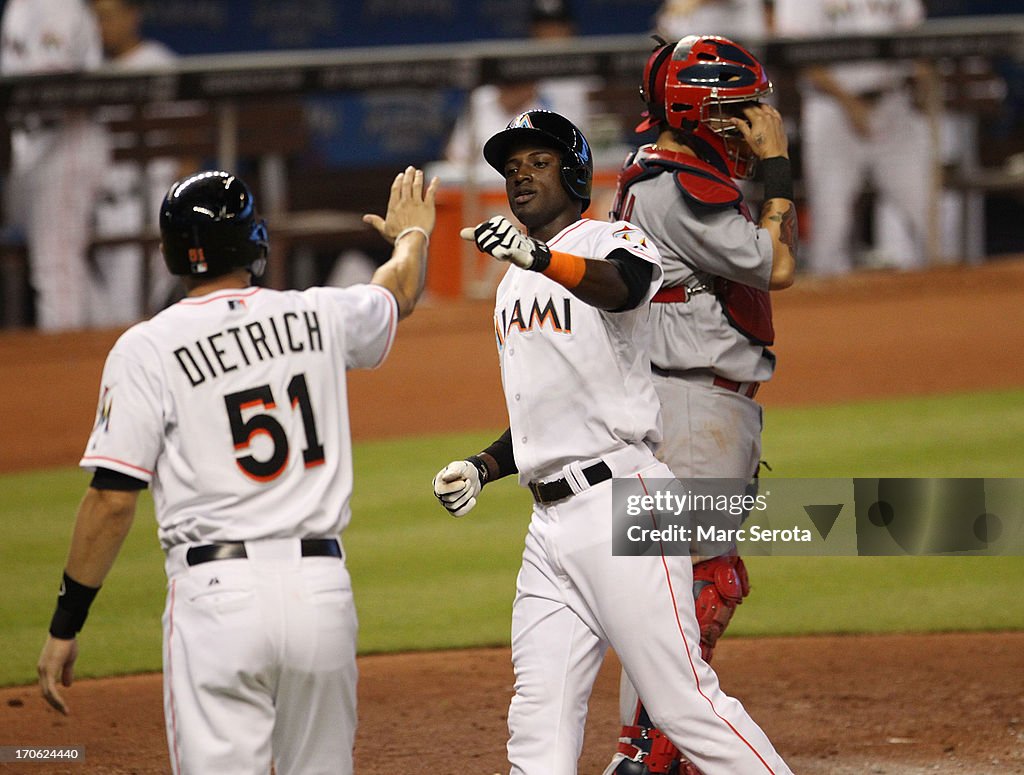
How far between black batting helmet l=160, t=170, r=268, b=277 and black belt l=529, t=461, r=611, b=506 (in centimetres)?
87

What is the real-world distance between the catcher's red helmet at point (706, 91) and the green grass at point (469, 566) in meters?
2.72

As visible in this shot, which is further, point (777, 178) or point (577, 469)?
point (777, 178)

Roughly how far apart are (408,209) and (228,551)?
3.41 ft

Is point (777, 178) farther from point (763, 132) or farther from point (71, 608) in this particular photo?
point (71, 608)

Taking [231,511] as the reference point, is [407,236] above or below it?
above

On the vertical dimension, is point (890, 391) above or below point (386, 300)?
below

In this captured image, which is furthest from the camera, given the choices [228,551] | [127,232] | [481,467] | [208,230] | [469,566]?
[127,232]

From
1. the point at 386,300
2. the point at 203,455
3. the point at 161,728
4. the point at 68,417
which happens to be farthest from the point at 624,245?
the point at 68,417

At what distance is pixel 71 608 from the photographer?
323 cm

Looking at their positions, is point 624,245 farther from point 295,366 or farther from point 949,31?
point 949,31

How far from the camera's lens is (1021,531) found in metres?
6.41

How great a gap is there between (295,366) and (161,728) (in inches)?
94.5

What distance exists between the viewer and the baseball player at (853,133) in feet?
39.5

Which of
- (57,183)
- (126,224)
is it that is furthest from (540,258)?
(126,224)
